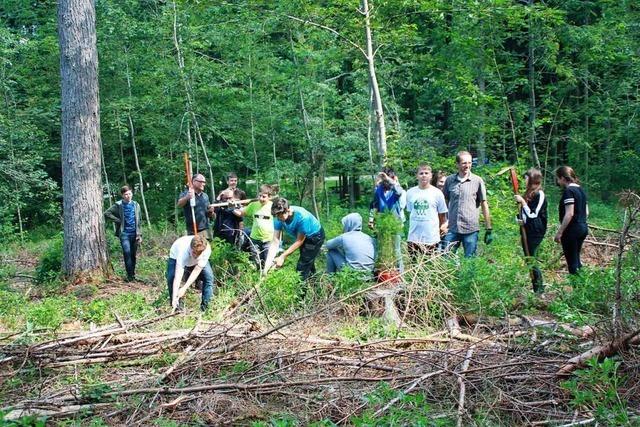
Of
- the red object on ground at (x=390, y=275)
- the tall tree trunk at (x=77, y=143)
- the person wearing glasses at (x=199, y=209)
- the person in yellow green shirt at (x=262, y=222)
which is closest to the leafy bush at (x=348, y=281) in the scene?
the red object on ground at (x=390, y=275)

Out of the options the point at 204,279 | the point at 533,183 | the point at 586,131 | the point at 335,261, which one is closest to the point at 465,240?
the point at 533,183

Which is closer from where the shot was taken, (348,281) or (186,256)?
(348,281)

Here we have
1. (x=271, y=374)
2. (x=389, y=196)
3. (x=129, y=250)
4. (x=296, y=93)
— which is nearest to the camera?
(x=271, y=374)

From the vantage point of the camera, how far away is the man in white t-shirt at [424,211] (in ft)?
25.4

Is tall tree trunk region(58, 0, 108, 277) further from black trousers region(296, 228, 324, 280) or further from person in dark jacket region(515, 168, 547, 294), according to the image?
person in dark jacket region(515, 168, 547, 294)

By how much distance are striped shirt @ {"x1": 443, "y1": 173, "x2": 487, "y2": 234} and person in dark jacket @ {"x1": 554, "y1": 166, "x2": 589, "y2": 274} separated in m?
0.93

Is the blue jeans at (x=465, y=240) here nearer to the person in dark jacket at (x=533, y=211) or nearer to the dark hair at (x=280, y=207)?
the person in dark jacket at (x=533, y=211)

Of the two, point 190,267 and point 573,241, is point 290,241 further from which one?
point 573,241

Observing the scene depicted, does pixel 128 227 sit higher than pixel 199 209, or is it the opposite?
pixel 199 209

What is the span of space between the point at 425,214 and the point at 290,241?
329 cm

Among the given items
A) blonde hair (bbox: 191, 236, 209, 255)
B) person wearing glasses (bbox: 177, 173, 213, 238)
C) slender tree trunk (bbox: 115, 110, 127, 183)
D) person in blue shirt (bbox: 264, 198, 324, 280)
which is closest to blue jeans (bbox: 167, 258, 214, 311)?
blonde hair (bbox: 191, 236, 209, 255)

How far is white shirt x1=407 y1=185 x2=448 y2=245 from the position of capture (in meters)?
7.76

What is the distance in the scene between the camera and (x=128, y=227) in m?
10.2

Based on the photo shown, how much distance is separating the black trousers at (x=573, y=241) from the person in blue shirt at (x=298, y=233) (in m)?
2.82
